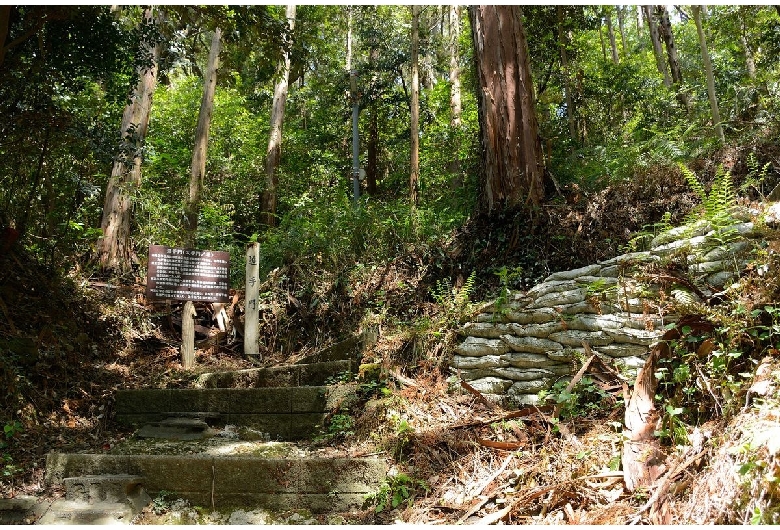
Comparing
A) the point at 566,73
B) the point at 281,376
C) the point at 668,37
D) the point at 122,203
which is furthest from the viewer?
the point at 668,37

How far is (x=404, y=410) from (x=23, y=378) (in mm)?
3743

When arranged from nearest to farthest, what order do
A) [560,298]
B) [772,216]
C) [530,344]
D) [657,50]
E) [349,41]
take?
[772,216] < [530,344] < [560,298] < [657,50] < [349,41]

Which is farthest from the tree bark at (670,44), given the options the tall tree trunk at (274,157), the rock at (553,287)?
the tall tree trunk at (274,157)

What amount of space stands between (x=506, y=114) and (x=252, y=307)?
4029mm

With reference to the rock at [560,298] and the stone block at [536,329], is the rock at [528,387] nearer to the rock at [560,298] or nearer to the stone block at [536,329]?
the stone block at [536,329]

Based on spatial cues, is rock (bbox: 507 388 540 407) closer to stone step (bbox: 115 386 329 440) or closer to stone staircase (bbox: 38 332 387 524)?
stone staircase (bbox: 38 332 387 524)

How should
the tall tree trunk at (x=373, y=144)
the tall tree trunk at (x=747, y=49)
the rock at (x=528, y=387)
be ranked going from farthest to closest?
1. the tall tree trunk at (x=373, y=144)
2. the tall tree trunk at (x=747, y=49)
3. the rock at (x=528, y=387)

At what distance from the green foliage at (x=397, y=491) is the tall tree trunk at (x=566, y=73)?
7.59 metres

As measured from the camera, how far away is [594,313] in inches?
168

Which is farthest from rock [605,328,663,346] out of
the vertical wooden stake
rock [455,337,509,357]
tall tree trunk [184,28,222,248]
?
tall tree trunk [184,28,222,248]

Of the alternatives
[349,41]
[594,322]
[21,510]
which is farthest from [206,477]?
[349,41]

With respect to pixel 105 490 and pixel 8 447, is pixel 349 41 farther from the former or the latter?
pixel 105 490

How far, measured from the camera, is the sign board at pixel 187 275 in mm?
6438

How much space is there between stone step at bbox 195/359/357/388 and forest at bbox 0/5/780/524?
0.28 meters
